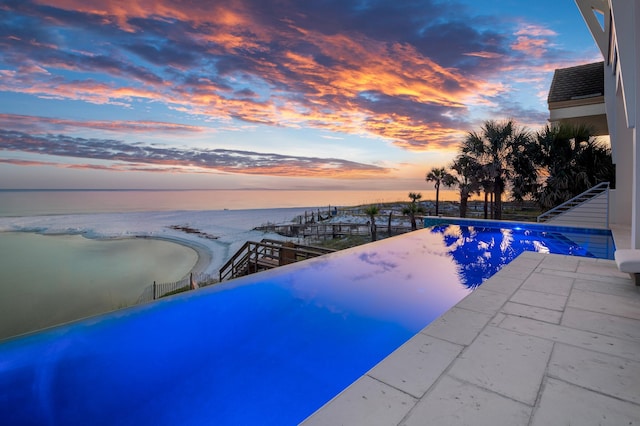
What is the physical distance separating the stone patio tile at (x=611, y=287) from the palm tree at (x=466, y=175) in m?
11.5

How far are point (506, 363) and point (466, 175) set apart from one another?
46.1 ft

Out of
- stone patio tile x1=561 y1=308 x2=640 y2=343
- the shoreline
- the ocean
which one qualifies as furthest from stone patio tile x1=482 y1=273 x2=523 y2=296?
the shoreline

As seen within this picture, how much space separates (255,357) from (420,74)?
33.8 ft

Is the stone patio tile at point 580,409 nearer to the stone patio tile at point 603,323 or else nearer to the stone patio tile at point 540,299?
the stone patio tile at point 603,323

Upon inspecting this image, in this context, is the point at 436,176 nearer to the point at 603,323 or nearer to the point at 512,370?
the point at 603,323

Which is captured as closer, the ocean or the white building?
the white building

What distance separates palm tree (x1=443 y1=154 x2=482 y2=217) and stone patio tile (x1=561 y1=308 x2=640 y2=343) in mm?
12713

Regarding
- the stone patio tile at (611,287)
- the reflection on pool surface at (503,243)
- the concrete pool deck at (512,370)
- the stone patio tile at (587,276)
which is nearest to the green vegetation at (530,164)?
the reflection on pool surface at (503,243)

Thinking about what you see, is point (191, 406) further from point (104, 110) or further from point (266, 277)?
point (104, 110)

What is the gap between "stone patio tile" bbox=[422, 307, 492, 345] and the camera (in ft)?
7.20

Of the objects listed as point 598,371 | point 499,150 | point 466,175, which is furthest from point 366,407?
point 499,150

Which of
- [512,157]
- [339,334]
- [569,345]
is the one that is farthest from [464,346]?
[512,157]

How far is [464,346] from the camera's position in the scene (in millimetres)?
2045

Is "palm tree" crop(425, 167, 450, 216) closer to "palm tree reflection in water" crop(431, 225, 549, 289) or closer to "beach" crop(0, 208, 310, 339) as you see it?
"palm tree reflection in water" crop(431, 225, 549, 289)
